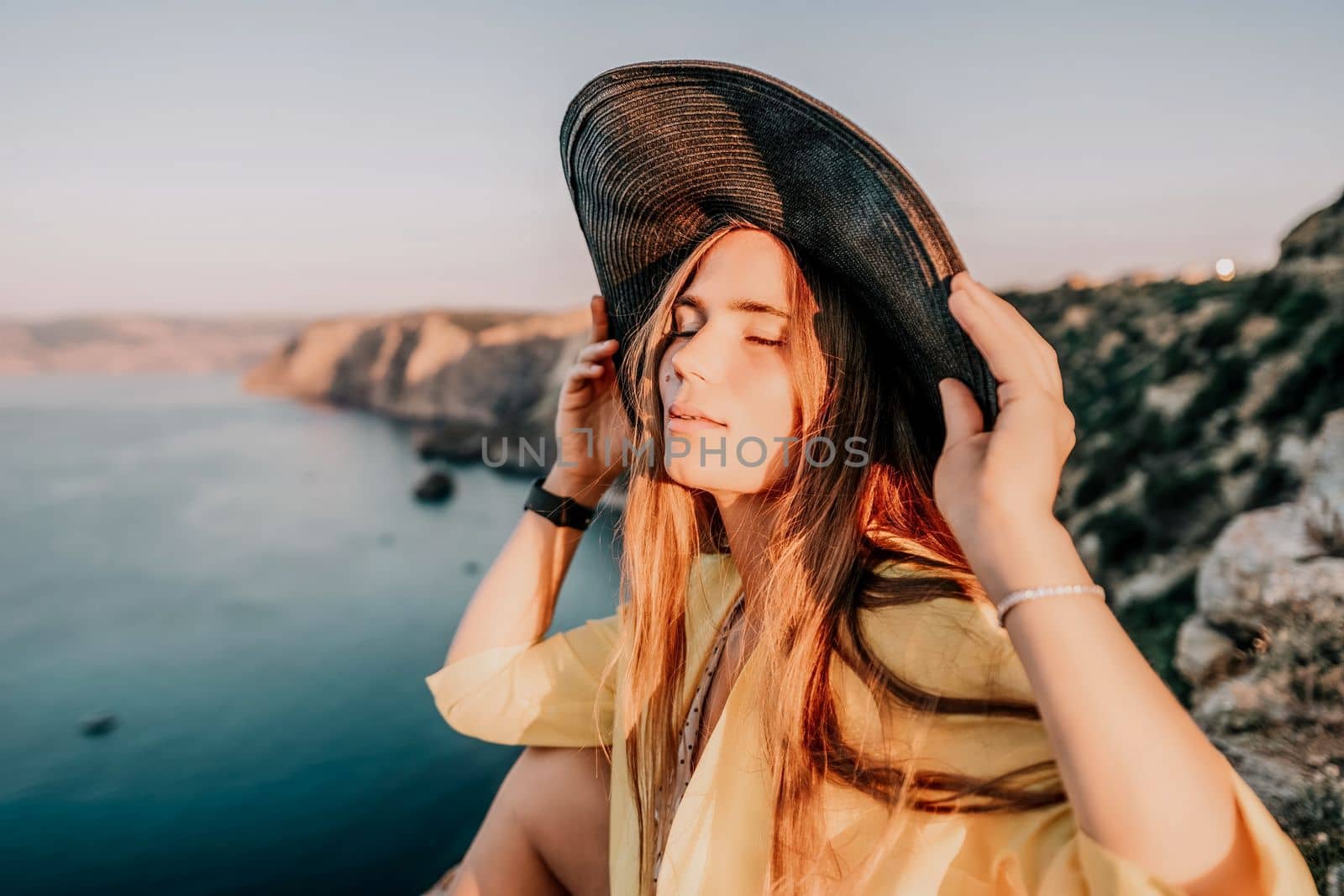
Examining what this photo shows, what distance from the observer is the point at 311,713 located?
48.5 ft

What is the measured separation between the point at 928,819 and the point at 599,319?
53.8 inches

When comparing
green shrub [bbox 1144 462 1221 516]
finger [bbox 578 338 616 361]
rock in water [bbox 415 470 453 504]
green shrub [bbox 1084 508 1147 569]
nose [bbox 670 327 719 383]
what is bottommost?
rock in water [bbox 415 470 453 504]

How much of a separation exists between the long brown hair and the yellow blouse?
21 millimetres

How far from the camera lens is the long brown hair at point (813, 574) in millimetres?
1005

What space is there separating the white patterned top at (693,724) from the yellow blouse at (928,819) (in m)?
0.02

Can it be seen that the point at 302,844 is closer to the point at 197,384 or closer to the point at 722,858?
the point at 722,858

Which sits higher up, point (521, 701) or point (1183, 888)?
point (1183, 888)

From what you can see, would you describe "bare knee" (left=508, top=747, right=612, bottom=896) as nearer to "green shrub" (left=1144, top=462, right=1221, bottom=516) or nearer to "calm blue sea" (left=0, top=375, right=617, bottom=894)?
"calm blue sea" (left=0, top=375, right=617, bottom=894)

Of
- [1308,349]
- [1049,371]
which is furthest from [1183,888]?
[1308,349]

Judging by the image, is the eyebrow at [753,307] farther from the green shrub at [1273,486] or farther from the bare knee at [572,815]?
the green shrub at [1273,486]

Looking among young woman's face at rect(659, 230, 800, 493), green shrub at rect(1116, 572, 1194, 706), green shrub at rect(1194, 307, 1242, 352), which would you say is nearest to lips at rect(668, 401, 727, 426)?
young woman's face at rect(659, 230, 800, 493)

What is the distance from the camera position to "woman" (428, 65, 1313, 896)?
2.27 ft

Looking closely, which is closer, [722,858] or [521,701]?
[722,858]

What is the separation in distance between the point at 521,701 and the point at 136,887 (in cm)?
1258
